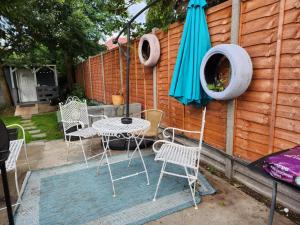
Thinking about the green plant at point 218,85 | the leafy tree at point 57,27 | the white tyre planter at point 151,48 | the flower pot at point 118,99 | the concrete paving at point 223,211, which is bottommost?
the concrete paving at point 223,211

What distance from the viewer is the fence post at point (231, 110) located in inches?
93.8

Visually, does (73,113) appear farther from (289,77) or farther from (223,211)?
(289,77)

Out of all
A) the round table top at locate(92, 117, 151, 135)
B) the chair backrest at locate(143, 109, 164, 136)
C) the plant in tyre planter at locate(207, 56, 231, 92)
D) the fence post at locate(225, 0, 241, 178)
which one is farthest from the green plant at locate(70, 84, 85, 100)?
the fence post at locate(225, 0, 241, 178)

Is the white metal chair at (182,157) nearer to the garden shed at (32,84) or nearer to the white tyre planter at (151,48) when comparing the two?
the white tyre planter at (151,48)

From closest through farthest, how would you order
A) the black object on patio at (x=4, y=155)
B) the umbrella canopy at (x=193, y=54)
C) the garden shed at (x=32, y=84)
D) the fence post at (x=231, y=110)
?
the black object on patio at (x=4, y=155) < the fence post at (x=231, y=110) < the umbrella canopy at (x=193, y=54) < the garden shed at (x=32, y=84)

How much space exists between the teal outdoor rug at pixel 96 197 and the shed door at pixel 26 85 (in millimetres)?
11237

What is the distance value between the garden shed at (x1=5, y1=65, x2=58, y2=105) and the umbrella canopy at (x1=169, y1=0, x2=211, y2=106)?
36.7 feet

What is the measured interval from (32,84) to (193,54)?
12.4 metres

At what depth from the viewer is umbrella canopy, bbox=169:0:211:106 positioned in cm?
277

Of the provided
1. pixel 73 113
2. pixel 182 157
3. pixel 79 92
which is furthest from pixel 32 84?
pixel 182 157

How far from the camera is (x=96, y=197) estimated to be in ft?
7.82

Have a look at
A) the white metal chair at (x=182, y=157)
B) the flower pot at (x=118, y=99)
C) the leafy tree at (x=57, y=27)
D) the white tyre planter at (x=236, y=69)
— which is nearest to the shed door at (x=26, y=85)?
the leafy tree at (x=57, y=27)

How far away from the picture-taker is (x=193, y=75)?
2867mm

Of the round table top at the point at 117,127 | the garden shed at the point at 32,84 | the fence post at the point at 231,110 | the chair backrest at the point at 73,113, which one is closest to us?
the fence post at the point at 231,110
